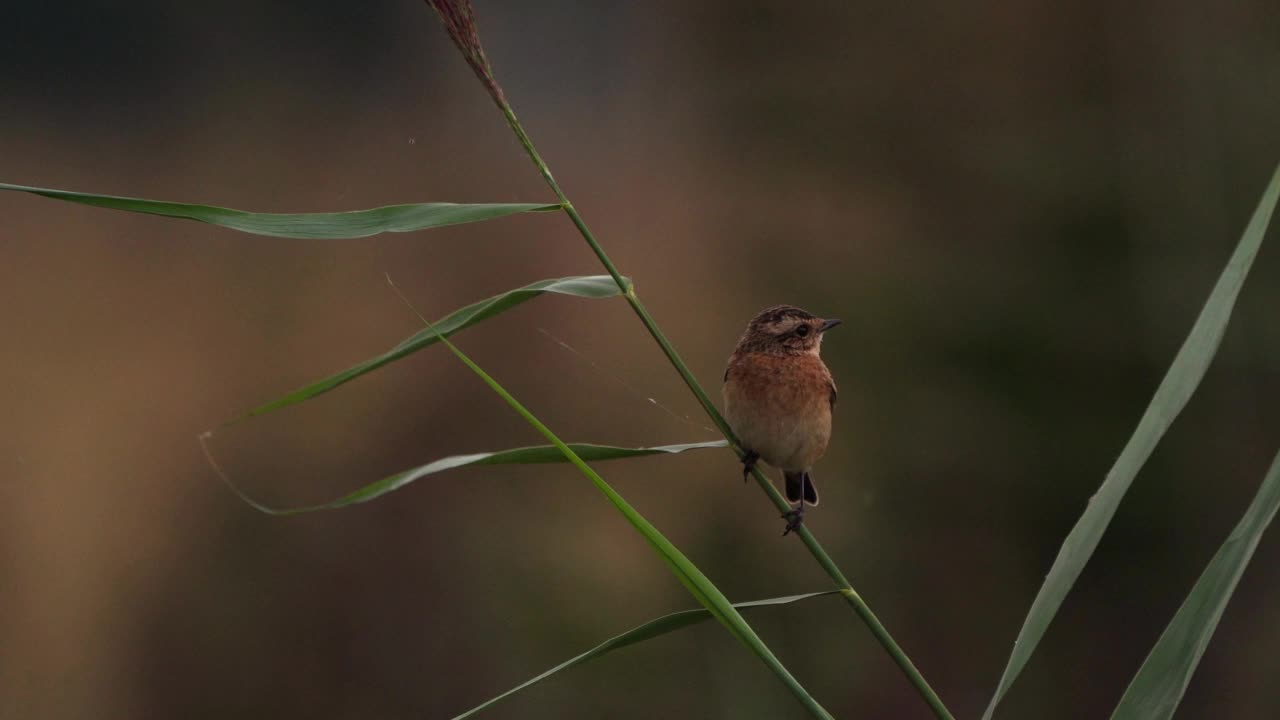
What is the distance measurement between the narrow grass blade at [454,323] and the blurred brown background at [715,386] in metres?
4.38

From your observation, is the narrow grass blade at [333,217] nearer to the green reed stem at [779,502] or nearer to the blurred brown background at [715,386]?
the green reed stem at [779,502]

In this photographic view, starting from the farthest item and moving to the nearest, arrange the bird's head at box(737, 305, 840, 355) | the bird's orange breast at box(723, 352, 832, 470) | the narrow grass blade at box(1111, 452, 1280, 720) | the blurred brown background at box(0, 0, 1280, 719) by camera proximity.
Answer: the blurred brown background at box(0, 0, 1280, 719) → the bird's head at box(737, 305, 840, 355) → the bird's orange breast at box(723, 352, 832, 470) → the narrow grass blade at box(1111, 452, 1280, 720)

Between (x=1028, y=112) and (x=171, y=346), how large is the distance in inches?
187

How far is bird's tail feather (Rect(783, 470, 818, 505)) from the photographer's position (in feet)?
12.3

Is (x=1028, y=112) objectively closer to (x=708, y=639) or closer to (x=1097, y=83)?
(x=1097, y=83)

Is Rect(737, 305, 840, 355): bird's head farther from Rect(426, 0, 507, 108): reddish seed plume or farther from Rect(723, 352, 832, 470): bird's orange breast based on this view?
Rect(426, 0, 507, 108): reddish seed plume

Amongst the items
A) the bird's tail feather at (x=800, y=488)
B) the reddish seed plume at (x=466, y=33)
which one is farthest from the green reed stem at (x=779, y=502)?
the bird's tail feather at (x=800, y=488)

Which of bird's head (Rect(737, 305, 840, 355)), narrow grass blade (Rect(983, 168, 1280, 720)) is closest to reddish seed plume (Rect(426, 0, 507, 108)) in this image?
narrow grass blade (Rect(983, 168, 1280, 720))

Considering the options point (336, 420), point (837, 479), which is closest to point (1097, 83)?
point (837, 479)

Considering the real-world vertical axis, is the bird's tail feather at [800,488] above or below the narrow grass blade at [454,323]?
below

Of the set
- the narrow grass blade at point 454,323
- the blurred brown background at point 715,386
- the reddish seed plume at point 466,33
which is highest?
the reddish seed plume at point 466,33

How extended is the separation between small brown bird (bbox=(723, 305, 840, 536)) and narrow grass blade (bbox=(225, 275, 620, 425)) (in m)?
1.42

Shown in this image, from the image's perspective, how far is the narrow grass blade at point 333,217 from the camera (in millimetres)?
1585

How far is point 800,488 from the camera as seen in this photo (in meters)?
3.79
